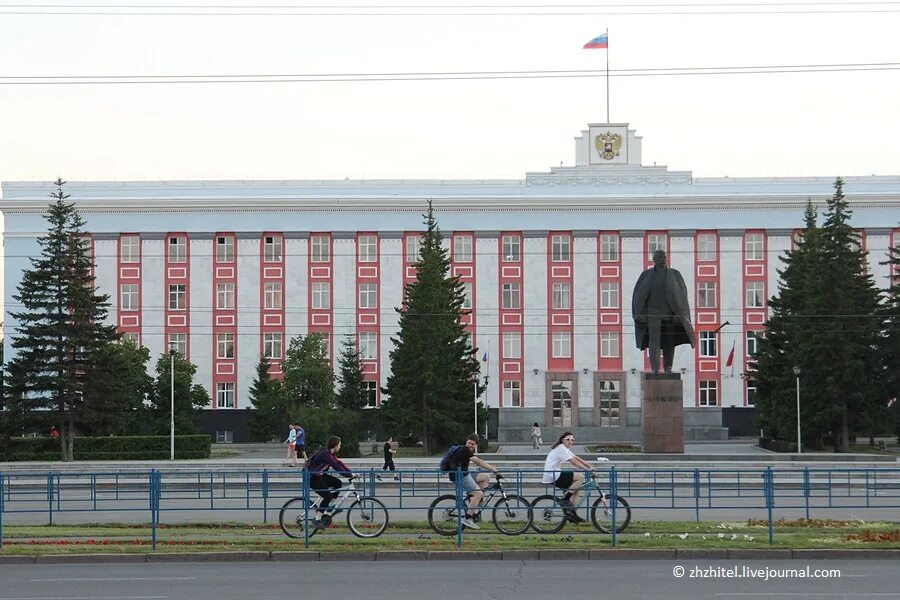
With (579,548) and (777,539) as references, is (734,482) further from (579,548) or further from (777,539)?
(579,548)

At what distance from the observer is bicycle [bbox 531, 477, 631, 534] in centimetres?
2350

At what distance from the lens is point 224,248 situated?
90688 millimetres

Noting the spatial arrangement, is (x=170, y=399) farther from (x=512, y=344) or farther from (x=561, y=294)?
(x=561, y=294)

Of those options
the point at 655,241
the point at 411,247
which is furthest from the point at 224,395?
the point at 655,241

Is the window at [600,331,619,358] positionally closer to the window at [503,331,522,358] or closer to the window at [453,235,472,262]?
the window at [503,331,522,358]

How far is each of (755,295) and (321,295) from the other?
94.3ft

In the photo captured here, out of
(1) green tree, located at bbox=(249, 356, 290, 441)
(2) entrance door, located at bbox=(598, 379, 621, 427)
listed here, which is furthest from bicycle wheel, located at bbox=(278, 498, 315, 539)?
(2) entrance door, located at bbox=(598, 379, 621, 427)

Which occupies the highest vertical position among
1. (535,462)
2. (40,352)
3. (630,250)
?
(630,250)

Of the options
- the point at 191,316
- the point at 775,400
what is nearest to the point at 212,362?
the point at 191,316

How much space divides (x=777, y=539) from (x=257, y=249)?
70.9 meters

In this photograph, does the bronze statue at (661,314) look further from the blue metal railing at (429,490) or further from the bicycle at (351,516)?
the bicycle at (351,516)

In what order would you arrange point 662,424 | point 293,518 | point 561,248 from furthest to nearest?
point 561,248, point 662,424, point 293,518

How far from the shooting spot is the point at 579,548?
2155 cm

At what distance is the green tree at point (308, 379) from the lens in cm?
7469
